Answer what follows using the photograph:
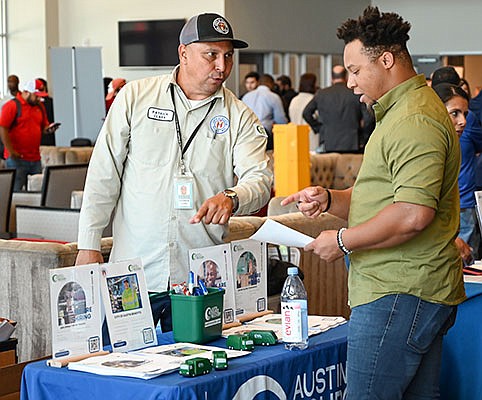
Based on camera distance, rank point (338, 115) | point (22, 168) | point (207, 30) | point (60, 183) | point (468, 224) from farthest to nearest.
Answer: point (338, 115), point (22, 168), point (60, 183), point (468, 224), point (207, 30)

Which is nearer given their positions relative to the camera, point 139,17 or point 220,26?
point 220,26

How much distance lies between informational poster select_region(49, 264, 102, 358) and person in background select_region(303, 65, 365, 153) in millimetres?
8680

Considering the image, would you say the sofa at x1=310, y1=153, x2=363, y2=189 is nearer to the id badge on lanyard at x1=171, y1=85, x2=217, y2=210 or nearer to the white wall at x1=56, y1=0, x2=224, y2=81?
the white wall at x1=56, y1=0, x2=224, y2=81

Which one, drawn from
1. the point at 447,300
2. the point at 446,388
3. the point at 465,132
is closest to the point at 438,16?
the point at 465,132

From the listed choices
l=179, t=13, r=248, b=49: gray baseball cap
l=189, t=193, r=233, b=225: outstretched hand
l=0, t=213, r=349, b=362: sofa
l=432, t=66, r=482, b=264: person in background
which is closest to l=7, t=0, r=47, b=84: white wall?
l=432, t=66, r=482, b=264: person in background

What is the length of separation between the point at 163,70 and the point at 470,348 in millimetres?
13223

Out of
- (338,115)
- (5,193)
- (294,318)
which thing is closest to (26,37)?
(338,115)

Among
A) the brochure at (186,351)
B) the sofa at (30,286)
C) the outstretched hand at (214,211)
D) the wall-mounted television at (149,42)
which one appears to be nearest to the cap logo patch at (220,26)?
the outstretched hand at (214,211)

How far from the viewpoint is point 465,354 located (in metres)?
3.86

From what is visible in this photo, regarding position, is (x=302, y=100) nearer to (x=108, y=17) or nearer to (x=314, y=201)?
(x=108, y=17)

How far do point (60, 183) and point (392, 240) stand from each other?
5.42 meters

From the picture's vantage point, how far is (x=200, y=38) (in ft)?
10.9

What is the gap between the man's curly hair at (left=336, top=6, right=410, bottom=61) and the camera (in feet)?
8.66

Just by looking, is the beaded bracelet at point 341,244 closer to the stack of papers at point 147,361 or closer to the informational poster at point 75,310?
the stack of papers at point 147,361
